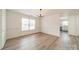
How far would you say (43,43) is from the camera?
1.71 metres

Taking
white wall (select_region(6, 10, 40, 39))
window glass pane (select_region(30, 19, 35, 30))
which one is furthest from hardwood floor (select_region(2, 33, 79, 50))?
window glass pane (select_region(30, 19, 35, 30))

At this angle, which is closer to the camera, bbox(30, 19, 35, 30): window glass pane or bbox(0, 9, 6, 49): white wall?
bbox(0, 9, 6, 49): white wall

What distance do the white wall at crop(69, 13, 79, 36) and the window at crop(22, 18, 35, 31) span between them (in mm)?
855

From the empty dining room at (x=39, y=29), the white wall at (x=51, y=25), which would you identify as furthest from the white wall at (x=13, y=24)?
the white wall at (x=51, y=25)

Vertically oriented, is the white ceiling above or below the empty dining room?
above

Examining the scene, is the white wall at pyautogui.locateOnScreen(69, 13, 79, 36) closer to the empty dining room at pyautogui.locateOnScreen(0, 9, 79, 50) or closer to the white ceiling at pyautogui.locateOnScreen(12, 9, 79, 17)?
the empty dining room at pyautogui.locateOnScreen(0, 9, 79, 50)

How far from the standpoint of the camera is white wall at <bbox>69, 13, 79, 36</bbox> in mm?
1718

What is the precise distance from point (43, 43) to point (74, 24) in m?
0.81
